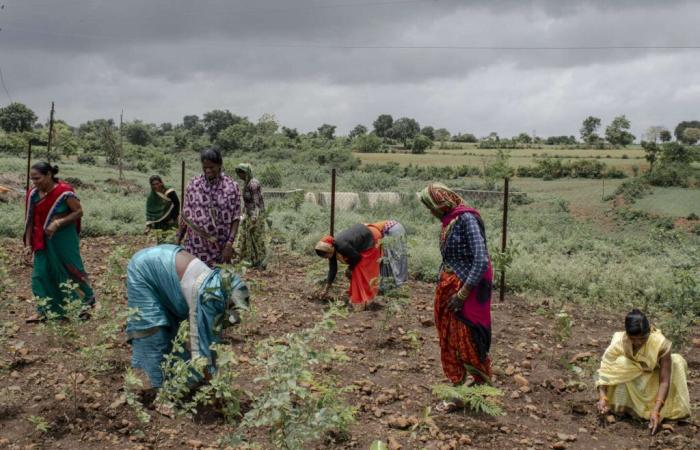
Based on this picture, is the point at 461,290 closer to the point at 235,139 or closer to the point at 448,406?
the point at 448,406

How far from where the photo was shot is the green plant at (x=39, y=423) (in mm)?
3639

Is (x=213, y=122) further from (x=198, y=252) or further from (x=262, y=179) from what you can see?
(x=198, y=252)

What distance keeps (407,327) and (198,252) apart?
2.11 meters

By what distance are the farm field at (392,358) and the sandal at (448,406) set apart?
6 cm

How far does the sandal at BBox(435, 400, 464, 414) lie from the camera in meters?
4.32

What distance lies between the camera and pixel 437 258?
8609 mm

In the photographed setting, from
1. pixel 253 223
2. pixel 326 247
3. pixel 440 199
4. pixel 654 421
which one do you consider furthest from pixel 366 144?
pixel 654 421

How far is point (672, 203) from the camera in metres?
19.6

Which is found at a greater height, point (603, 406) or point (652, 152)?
point (652, 152)

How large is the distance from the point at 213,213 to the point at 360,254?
1768 mm

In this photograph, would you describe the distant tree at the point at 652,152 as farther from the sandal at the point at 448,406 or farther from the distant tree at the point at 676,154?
the sandal at the point at 448,406

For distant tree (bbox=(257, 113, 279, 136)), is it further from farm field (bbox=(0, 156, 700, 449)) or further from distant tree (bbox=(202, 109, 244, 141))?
farm field (bbox=(0, 156, 700, 449))

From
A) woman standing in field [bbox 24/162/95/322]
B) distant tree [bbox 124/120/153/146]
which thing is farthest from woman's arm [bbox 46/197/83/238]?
distant tree [bbox 124/120/153/146]

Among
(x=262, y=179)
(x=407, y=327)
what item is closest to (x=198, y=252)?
(x=407, y=327)
